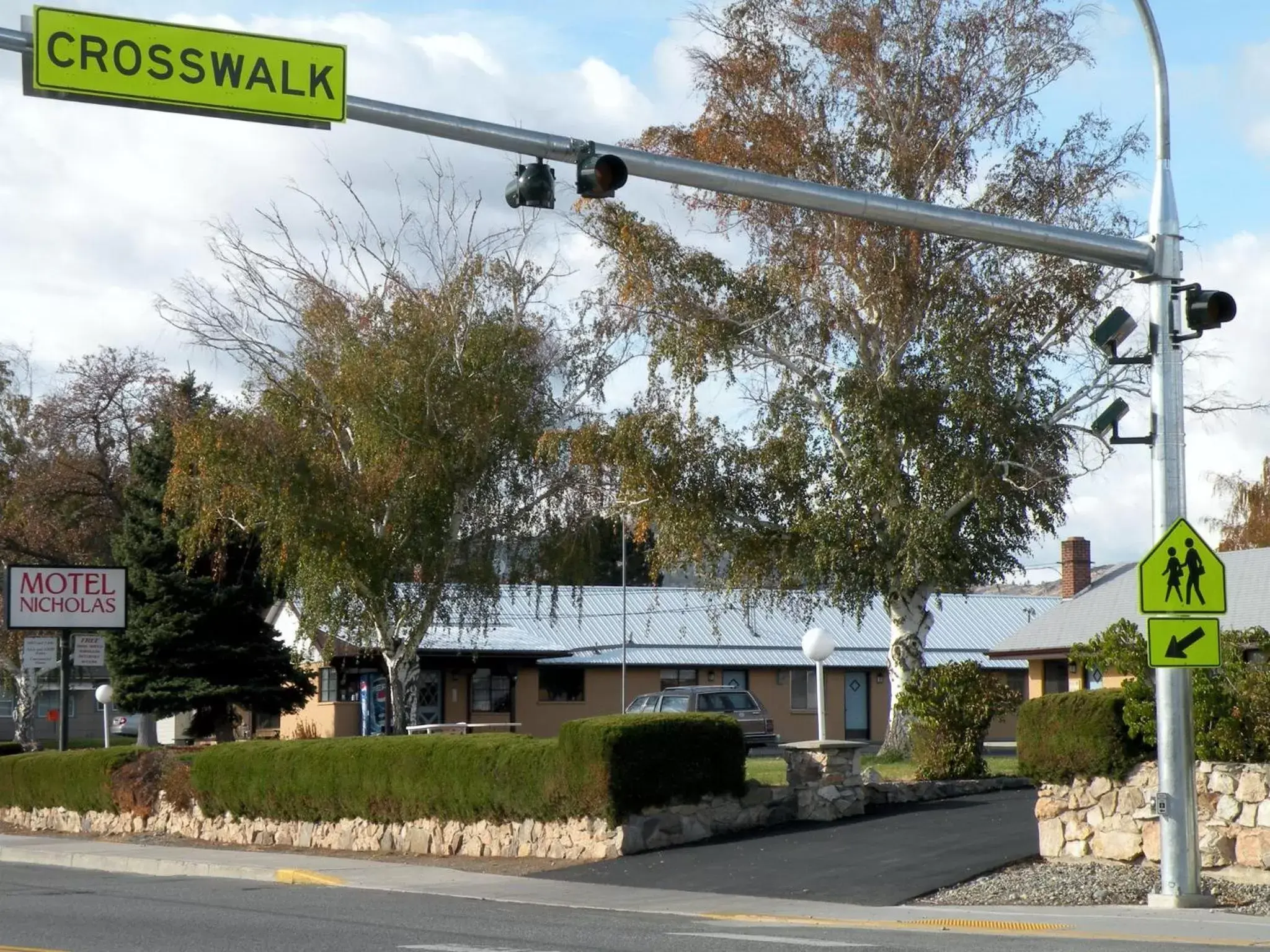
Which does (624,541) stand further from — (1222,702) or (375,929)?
(375,929)

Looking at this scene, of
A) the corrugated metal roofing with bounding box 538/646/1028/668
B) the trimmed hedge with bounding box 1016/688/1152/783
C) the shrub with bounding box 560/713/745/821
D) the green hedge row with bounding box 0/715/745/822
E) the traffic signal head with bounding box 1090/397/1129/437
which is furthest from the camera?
the corrugated metal roofing with bounding box 538/646/1028/668

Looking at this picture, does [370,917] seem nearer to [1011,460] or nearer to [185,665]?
[1011,460]

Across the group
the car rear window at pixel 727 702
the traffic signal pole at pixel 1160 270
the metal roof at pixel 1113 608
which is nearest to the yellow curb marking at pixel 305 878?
the traffic signal pole at pixel 1160 270

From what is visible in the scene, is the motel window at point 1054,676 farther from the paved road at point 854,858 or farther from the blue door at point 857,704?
the paved road at point 854,858

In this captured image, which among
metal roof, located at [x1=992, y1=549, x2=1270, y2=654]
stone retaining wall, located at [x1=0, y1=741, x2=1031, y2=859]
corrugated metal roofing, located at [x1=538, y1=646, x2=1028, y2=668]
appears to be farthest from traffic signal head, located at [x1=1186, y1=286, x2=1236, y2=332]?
corrugated metal roofing, located at [x1=538, y1=646, x2=1028, y2=668]

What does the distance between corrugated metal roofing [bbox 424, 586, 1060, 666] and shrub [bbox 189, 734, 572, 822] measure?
23.6 meters

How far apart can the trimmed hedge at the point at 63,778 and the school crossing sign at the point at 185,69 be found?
65.6 feet

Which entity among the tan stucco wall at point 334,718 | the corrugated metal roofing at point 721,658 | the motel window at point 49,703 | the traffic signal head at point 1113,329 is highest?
the traffic signal head at point 1113,329

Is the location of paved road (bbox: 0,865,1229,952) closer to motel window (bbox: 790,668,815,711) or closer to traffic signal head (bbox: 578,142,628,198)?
traffic signal head (bbox: 578,142,628,198)

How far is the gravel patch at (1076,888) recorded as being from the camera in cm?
1450

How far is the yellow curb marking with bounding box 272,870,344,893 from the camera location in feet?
63.0

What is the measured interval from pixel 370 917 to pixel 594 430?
683 inches

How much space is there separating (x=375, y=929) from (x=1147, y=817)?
7716 mm

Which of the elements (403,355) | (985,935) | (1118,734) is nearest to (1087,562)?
(403,355)
